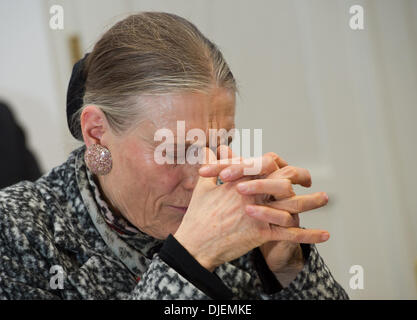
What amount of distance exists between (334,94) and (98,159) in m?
1.02

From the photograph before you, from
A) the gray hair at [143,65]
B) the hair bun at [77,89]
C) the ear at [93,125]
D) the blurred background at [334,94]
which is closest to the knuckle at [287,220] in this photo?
the gray hair at [143,65]

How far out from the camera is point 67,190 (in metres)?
1.22

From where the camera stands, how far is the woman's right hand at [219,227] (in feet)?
3.12

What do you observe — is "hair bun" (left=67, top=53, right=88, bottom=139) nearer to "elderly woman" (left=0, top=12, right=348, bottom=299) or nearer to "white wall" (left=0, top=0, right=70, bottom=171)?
"elderly woman" (left=0, top=12, right=348, bottom=299)

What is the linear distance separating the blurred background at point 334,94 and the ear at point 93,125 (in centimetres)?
55

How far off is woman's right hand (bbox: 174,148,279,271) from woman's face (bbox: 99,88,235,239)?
0.46ft

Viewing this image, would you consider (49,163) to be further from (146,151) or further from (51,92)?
(146,151)

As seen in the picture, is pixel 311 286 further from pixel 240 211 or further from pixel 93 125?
pixel 93 125

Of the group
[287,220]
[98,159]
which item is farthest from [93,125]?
[287,220]

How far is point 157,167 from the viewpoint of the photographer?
1107mm

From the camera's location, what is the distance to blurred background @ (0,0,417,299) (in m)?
1.66

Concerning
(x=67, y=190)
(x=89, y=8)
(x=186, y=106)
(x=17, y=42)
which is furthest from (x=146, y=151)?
(x=17, y=42)

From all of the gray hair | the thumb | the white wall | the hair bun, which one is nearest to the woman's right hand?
the thumb

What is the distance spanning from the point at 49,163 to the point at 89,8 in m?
0.69
